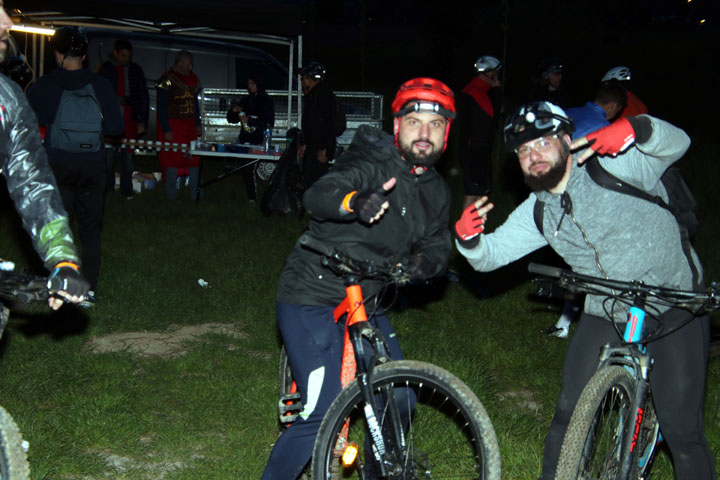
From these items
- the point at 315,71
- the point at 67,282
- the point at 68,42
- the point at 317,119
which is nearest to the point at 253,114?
the point at 315,71

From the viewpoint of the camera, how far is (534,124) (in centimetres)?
377

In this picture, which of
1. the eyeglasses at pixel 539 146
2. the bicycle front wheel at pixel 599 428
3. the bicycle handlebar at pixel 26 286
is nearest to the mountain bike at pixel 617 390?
the bicycle front wheel at pixel 599 428

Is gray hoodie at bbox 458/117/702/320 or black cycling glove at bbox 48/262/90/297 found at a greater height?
gray hoodie at bbox 458/117/702/320

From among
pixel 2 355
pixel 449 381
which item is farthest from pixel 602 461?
pixel 2 355

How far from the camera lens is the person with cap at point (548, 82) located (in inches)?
371

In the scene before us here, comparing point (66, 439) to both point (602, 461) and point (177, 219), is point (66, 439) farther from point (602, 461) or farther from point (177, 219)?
point (177, 219)

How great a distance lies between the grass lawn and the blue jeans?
977mm

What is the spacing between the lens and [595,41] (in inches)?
2219

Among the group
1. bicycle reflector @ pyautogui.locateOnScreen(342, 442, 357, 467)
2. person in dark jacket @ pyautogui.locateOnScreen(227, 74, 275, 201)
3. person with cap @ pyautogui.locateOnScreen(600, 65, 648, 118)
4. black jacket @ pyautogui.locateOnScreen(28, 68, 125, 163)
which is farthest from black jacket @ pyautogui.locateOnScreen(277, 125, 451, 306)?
person in dark jacket @ pyautogui.locateOnScreen(227, 74, 275, 201)

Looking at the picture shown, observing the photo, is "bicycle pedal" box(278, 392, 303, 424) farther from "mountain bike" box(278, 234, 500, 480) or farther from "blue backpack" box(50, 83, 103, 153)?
"blue backpack" box(50, 83, 103, 153)

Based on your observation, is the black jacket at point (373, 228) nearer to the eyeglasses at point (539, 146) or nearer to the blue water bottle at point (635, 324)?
the eyeglasses at point (539, 146)

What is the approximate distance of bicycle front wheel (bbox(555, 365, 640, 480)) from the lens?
11.4 ft

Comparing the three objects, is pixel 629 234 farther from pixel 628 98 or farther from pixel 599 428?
pixel 628 98

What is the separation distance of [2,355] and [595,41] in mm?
55116
